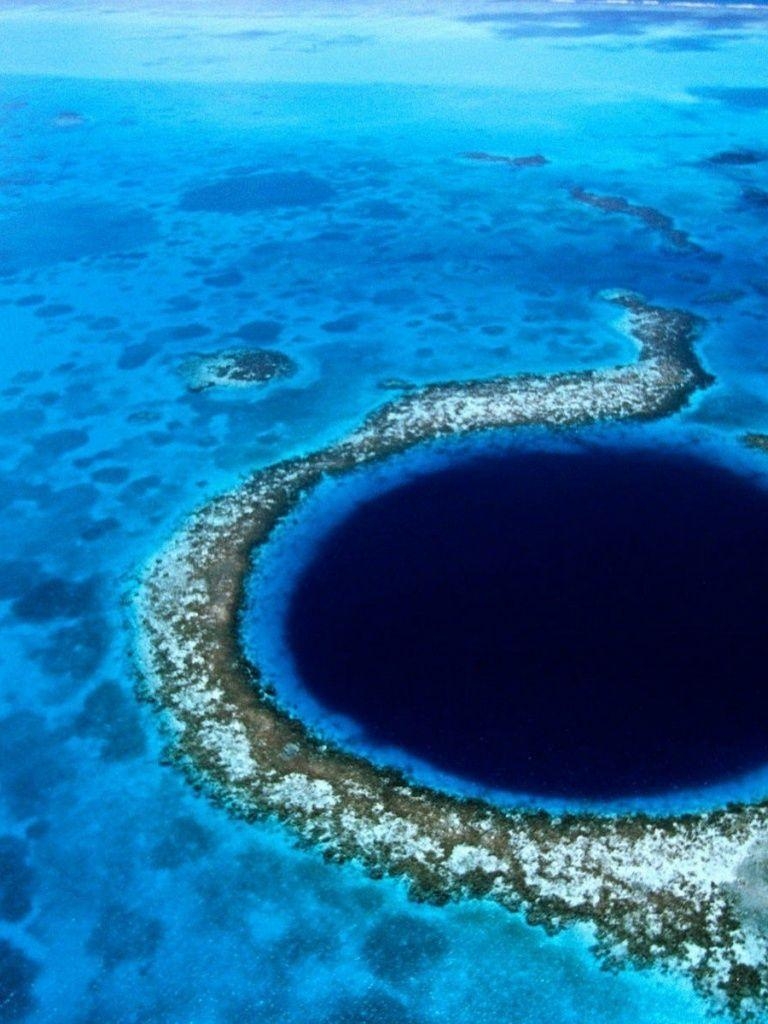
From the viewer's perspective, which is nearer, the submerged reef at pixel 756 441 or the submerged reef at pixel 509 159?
the submerged reef at pixel 756 441

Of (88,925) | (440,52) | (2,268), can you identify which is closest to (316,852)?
(88,925)

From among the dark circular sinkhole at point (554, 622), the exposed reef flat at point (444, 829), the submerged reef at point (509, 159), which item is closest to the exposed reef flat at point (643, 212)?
the submerged reef at point (509, 159)

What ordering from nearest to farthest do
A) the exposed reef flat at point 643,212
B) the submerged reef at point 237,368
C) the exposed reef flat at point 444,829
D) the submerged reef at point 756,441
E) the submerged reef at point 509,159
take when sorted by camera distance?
the exposed reef flat at point 444,829, the submerged reef at point 756,441, the submerged reef at point 237,368, the exposed reef flat at point 643,212, the submerged reef at point 509,159

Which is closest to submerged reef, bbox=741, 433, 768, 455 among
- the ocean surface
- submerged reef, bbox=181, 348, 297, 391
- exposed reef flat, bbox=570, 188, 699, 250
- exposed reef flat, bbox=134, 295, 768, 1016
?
the ocean surface

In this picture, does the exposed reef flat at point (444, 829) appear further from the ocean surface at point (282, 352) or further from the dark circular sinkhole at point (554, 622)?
the dark circular sinkhole at point (554, 622)

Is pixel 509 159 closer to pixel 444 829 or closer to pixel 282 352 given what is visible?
pixel 282 352

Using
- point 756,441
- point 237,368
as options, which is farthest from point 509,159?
point 756,441
